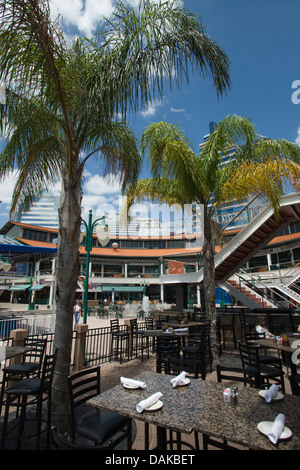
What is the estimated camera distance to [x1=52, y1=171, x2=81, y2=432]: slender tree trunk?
4.09 meters

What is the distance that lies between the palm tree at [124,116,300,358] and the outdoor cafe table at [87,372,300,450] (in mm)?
5538

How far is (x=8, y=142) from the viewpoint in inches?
222

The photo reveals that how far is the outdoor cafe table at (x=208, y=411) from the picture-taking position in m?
2.19

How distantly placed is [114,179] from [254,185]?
14.9 ft

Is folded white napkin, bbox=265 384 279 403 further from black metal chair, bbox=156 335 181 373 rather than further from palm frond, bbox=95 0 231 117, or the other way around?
palm frond, bbox=95 0 231 117

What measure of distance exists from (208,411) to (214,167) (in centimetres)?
Answer: 806

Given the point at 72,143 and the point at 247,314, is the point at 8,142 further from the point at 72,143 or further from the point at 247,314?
the point at 247,314

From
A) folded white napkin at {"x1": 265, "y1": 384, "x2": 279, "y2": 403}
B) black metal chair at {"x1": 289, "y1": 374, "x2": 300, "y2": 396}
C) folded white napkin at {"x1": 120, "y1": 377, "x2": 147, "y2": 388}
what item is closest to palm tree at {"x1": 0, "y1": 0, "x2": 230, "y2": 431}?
folded white napkin at {"x1": 120, "y1": 377, "x2": 147, "y2": 388}

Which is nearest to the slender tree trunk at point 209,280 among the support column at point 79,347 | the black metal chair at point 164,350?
the black metal chair at point 164,350

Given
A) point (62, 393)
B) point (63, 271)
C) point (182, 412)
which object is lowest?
point (62, 393)

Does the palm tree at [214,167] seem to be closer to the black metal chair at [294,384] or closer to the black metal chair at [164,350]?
the black metal chair at [164,350]

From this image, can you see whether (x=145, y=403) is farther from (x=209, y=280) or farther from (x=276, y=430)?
(x=209, y=280)

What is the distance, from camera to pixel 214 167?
9.22 metres
